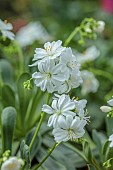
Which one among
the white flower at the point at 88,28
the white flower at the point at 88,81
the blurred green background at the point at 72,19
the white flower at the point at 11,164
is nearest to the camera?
the white flower at the point at 11,164

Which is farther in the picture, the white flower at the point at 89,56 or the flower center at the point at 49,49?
the white flower at the point at 89,56

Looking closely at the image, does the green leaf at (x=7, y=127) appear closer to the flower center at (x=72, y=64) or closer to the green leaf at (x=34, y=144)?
the green leaf at (x=34, y=144)

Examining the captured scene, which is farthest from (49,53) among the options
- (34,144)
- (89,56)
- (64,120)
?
(89,56)

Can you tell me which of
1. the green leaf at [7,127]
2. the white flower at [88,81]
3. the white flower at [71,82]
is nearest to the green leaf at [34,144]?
the green leaf at [7,127]

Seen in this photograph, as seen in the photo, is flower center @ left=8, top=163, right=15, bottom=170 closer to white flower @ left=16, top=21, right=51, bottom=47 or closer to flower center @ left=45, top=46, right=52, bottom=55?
flower center @ left=45, top=46, right=52, bottom=55

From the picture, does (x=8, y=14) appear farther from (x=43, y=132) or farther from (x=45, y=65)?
(x=45, y=65)

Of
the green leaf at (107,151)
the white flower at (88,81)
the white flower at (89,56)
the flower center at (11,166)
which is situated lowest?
the flower center at (11,166)

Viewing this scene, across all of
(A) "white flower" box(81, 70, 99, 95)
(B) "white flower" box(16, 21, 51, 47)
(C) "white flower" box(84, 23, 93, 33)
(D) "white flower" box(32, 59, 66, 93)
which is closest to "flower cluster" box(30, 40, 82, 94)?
(D) "white flower" box(32, 59, 66, 93)
